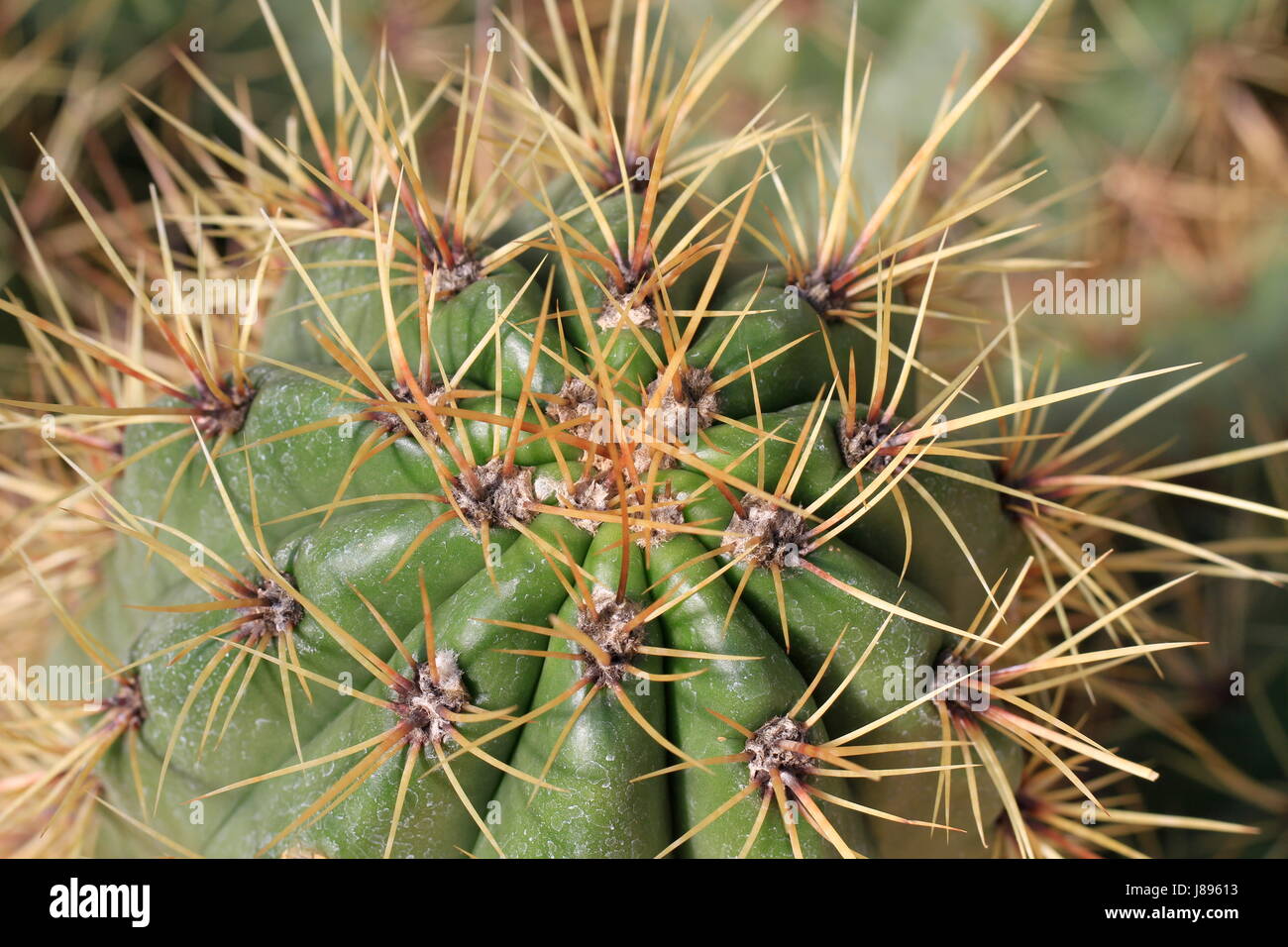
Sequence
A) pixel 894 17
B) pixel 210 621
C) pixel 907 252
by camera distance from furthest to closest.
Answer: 1. pixel 894 17
2. pixel 907 252
3. pixel 210 621

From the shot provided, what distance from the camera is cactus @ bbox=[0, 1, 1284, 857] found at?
0.84 metres

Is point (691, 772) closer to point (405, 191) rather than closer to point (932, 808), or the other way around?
point (932, 808)

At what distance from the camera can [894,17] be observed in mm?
1571

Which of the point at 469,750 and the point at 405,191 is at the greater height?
the point at 405,191

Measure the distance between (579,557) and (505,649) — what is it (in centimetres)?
10

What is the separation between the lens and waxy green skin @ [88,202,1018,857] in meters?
0.84

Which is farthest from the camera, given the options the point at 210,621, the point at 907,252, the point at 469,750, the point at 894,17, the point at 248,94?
the point at 248,94

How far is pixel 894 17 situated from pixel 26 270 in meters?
1.38

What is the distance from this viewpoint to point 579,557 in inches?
34.8

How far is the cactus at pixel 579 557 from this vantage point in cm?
84

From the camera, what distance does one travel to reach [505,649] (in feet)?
2.79

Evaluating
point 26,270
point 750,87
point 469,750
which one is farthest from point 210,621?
point 750,87

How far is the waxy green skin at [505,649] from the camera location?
2.76 feet

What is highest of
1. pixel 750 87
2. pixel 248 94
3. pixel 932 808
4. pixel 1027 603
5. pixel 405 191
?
pixel 248 94
